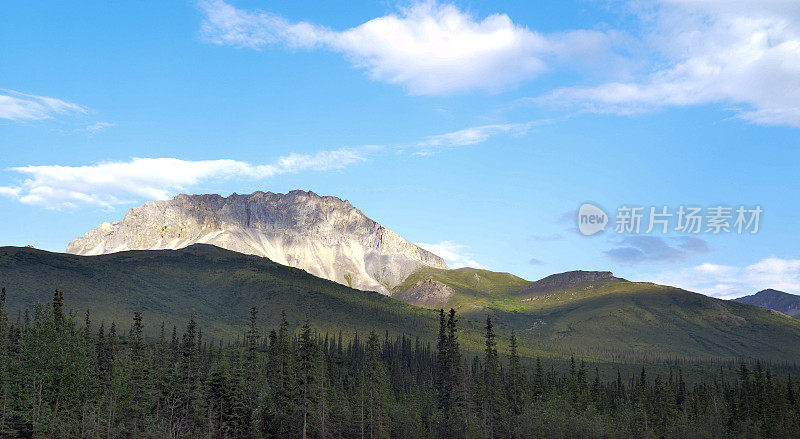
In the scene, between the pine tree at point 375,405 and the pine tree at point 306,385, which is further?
the pine tree at point 375,405

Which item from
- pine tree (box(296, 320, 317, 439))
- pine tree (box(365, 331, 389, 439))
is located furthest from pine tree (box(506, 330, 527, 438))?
pine tree (box(296, 320, 317, 439))

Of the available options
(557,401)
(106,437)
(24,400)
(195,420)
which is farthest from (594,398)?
(24,400)

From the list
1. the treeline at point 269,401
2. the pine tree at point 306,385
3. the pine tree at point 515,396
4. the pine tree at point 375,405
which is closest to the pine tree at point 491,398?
the treeline at point 269,401

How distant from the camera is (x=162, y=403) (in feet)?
326

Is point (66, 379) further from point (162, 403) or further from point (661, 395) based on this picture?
point (661, 395)

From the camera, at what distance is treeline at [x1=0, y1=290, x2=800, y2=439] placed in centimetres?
Answer: 7188

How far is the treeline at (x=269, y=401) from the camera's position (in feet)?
236

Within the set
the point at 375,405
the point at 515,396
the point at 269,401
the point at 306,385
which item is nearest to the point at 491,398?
the point at 515,396

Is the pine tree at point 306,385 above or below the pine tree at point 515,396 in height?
above

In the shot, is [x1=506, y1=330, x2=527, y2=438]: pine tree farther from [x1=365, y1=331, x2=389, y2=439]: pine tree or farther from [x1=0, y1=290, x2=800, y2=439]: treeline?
[x1=365, y1=331, x2=389, y2=439]: pine tree

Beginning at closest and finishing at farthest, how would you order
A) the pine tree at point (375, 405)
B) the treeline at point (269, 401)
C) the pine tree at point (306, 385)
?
the treeline at point (269, 401) → the pine tree at point (306, 385) → the pine tree at point (375, 405)

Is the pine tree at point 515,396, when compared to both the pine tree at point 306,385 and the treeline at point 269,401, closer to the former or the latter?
the treeline at point 269,401

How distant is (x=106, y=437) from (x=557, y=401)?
92797 millimetres

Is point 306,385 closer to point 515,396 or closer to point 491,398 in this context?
point 491,398
